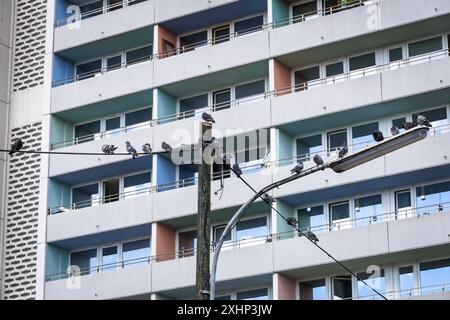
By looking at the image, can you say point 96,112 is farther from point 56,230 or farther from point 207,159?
point 207,159

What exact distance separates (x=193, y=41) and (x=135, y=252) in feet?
26.3

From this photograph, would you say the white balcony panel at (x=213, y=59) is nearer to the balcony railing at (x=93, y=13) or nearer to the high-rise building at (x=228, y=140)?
the high-rise building at (x=228, y=140)

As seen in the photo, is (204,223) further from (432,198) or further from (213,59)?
(213,59)

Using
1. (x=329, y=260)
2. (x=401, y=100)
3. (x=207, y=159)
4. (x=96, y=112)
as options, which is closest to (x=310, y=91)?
(x=401, y=100)

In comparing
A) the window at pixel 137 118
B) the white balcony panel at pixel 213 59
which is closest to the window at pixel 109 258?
the window at pixel 137 118

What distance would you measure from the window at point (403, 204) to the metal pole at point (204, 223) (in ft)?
58.6

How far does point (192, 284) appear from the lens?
38.8 m

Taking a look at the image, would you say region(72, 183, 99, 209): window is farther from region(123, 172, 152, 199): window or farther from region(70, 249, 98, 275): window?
region(70, 249, 98, 275): window

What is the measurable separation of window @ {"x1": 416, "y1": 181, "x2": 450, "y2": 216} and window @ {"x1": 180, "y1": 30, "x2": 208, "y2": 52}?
10.8 m

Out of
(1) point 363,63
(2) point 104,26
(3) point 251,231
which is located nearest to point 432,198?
(1) point 363,63

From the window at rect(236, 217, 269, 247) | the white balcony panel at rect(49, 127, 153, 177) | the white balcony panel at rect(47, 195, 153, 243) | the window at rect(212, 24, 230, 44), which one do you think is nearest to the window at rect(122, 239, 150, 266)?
the white balcony panel at rect(47, 195, 153, 243)

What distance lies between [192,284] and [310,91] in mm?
7292

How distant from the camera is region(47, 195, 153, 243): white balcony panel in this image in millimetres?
41188

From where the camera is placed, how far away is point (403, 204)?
1467 inches
